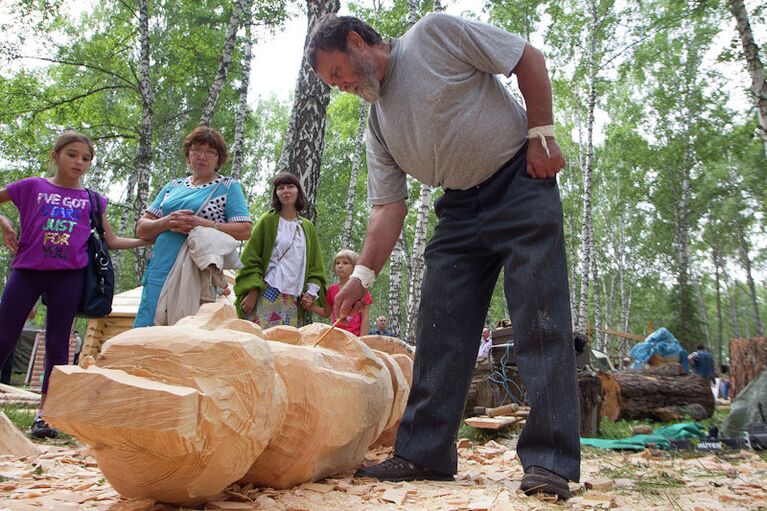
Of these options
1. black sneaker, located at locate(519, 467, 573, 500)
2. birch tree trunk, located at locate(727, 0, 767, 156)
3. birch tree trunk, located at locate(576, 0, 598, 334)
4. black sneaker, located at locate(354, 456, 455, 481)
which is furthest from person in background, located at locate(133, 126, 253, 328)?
birch tree trunk, located at locate(576, 0, 598, 334)

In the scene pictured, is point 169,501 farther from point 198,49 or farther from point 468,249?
point 198,49

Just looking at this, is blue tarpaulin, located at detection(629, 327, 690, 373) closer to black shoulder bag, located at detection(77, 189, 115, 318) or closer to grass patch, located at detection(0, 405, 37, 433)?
grass patch, located at detection(0, 405, 37, 433)

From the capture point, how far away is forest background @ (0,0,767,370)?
10992 mm

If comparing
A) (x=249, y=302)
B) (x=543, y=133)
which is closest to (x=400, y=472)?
(x=543, y=133)

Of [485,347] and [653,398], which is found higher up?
[485,347]

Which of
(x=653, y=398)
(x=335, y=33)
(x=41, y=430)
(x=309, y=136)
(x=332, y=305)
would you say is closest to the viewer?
(x=335, y=33)

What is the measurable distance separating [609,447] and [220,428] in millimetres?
3157


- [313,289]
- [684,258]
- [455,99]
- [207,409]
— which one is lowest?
[207,409]

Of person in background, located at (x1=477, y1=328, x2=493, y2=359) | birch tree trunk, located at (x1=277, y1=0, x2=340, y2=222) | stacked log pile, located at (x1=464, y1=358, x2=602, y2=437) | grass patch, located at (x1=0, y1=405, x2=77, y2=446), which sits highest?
birch tree trunk, located at (x1=277, y1=0, x2=340, y2=222)

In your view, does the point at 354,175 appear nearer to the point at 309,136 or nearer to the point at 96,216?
the point at 309,136

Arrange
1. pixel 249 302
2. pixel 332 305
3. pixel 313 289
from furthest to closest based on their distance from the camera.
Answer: pixel 332 305
pixel 313 289
pixel 249 302

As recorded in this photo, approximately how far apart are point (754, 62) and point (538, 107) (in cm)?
776

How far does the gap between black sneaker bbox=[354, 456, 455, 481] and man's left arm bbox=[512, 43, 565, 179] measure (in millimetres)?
1311

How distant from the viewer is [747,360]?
817 centimetres
